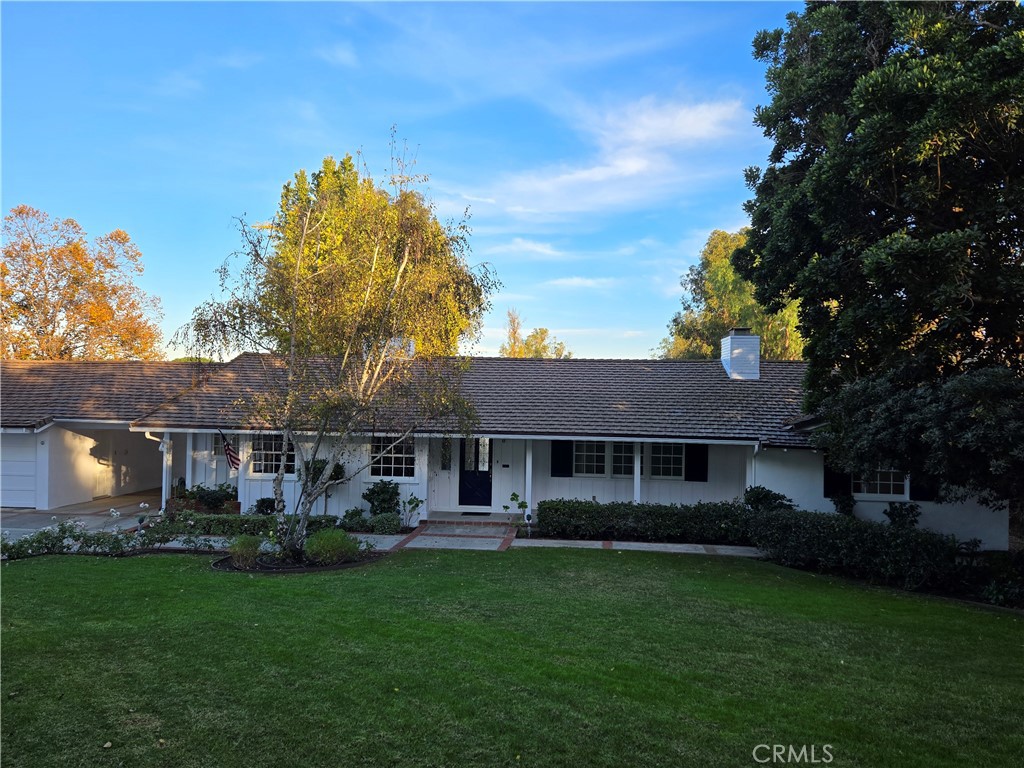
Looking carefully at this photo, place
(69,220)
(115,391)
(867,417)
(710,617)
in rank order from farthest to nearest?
(69,220) < (115,391) < (867,417) < (710,617)

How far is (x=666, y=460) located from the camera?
16250mm

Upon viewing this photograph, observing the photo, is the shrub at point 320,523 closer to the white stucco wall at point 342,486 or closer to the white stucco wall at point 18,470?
the white stucco wall at point 342,486

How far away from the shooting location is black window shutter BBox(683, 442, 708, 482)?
628 inches

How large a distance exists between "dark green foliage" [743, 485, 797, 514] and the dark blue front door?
6.67m

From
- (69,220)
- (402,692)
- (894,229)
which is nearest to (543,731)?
(402,692)

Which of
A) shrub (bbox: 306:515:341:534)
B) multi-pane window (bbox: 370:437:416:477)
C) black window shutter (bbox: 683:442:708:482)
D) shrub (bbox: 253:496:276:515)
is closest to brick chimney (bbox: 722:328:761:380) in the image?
black window shutter (bbox: 683:442:708:482)

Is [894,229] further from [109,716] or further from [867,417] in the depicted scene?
[109,716]

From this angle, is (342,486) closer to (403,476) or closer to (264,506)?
(403,476)

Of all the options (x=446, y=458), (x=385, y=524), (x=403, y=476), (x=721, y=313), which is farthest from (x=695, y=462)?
(x=721, y=313)

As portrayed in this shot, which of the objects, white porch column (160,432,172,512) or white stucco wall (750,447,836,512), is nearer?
white stucco wall (750,447,836,512)

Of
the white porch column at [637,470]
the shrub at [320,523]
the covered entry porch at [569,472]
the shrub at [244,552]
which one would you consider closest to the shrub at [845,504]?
the covered entry porch at [569,472]

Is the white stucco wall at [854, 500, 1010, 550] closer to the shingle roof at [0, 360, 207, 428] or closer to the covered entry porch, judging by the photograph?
the covered entry porch

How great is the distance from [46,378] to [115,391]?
9.92 ft

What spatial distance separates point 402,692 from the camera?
5.16 meters
